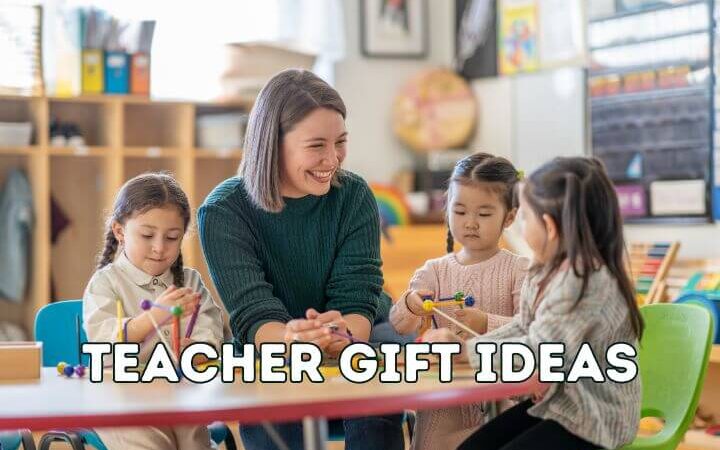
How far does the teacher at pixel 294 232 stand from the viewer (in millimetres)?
2215

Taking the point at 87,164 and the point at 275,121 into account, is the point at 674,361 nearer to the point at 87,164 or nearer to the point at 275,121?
the point at 275,121

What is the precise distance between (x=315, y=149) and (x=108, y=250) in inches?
18.8

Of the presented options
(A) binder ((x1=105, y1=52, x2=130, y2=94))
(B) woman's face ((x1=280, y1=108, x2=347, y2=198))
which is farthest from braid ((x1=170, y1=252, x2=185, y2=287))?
(A) binder ((x1=105, y1=52, x2=130, y2=94))

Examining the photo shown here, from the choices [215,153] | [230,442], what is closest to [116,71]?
[215,153]

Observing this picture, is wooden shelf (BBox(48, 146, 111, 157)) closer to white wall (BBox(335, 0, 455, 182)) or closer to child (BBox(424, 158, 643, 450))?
white wall (BBox(335, 0, 455, 182))

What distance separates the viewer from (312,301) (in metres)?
2.33

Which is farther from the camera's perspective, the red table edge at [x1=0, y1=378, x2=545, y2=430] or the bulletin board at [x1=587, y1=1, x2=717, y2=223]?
the bulletin board at [x1=587, y1=1, x2=717, y2=223]

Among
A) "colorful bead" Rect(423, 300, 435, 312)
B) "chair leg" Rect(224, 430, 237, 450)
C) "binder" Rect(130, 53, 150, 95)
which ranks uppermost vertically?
"binder" Rect(130, 53, 150, 95)

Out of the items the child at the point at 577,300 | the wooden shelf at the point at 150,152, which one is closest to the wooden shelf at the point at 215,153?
the wooden shelf at the point at 150,152

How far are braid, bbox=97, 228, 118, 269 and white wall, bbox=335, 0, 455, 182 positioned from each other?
3.60 meters

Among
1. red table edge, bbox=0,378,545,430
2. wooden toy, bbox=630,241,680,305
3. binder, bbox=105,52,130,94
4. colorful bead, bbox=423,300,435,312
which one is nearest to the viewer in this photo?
red table edge, bbox=0,378,545,430

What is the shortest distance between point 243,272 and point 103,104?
3.47m

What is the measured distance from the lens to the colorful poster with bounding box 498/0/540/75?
18.3ft

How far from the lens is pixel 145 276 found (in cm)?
222
